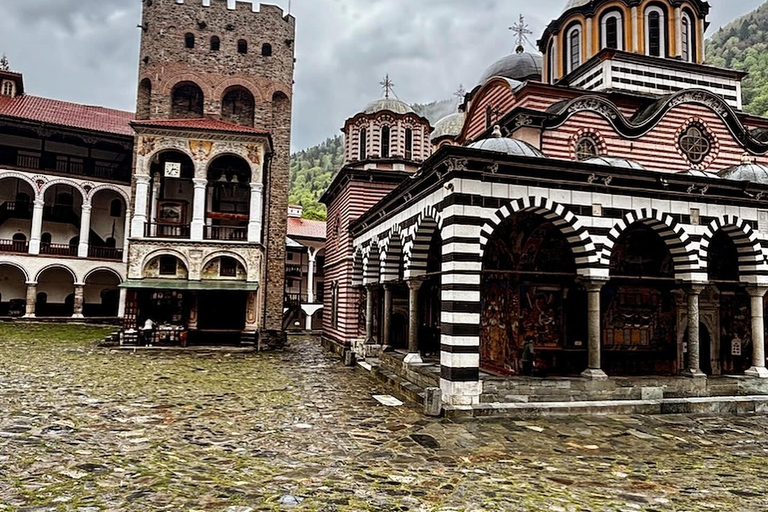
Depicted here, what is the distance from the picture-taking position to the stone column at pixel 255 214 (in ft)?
72.2

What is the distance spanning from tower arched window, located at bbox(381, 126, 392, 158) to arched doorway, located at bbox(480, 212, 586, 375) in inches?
474

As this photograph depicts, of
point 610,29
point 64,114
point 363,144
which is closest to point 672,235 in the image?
point 610,29

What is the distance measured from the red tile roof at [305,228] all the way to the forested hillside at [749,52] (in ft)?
154

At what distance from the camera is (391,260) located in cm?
1518

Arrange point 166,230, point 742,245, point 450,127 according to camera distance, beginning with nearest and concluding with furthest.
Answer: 1. point 742,245
2. point 166,230
3. point 450,127

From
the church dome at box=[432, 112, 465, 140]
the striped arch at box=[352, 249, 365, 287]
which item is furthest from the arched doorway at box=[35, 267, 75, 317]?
the church dome at box=[432, 112, 465, 140]

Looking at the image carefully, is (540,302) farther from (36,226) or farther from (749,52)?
(749,52)

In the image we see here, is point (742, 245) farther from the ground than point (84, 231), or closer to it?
closer to it

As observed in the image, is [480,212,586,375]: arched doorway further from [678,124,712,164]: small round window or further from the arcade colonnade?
[678,124,712,164]: small round window

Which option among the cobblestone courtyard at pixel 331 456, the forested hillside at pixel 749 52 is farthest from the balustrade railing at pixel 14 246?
the forested hillside at pixel 749 52

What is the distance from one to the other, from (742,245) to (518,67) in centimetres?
1455

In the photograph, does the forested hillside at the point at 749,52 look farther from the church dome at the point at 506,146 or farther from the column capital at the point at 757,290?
the church dome at the point at 506,146

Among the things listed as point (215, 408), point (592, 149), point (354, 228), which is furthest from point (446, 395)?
point (354, 228)

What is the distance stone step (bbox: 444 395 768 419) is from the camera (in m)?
9.55
